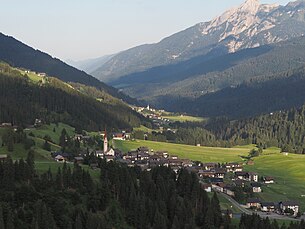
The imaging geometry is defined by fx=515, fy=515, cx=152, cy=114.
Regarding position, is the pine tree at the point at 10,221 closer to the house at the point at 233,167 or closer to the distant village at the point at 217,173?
the distant village at the point at 217,173

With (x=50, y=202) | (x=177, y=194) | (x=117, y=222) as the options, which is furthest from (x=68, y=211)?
(x=177, y=194)

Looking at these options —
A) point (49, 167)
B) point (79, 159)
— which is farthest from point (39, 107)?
point (49, 167)

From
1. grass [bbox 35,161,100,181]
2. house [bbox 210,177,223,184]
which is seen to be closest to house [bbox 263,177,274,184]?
house [bbox 210,177,223,184]

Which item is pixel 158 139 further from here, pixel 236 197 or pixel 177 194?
pixel 177 194

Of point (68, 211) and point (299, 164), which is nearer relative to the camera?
point (68, 211)

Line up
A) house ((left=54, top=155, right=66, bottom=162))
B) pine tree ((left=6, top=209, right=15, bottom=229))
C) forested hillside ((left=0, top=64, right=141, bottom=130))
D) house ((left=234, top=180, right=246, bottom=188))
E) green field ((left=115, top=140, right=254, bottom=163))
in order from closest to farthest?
pine tree ((left=6, top=209, right=15, bottom=229)) → house ((left=54, top=155, right=66, bottom=162)) → house ((left=234, top=180, right=246, bottom=188)) → forested hillside ((left=0, top=64, right=141, bottom=130)) → green field ((left=115, top=140, right=254, bottom=163))

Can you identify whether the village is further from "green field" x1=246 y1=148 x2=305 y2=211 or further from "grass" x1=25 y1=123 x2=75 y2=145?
"grass" x1=25 y1=123 x2=75 y2=145

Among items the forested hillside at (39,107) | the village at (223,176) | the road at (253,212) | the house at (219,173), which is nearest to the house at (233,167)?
the village at (223,176)

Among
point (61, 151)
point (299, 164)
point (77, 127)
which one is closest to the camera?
point (61, 151)
